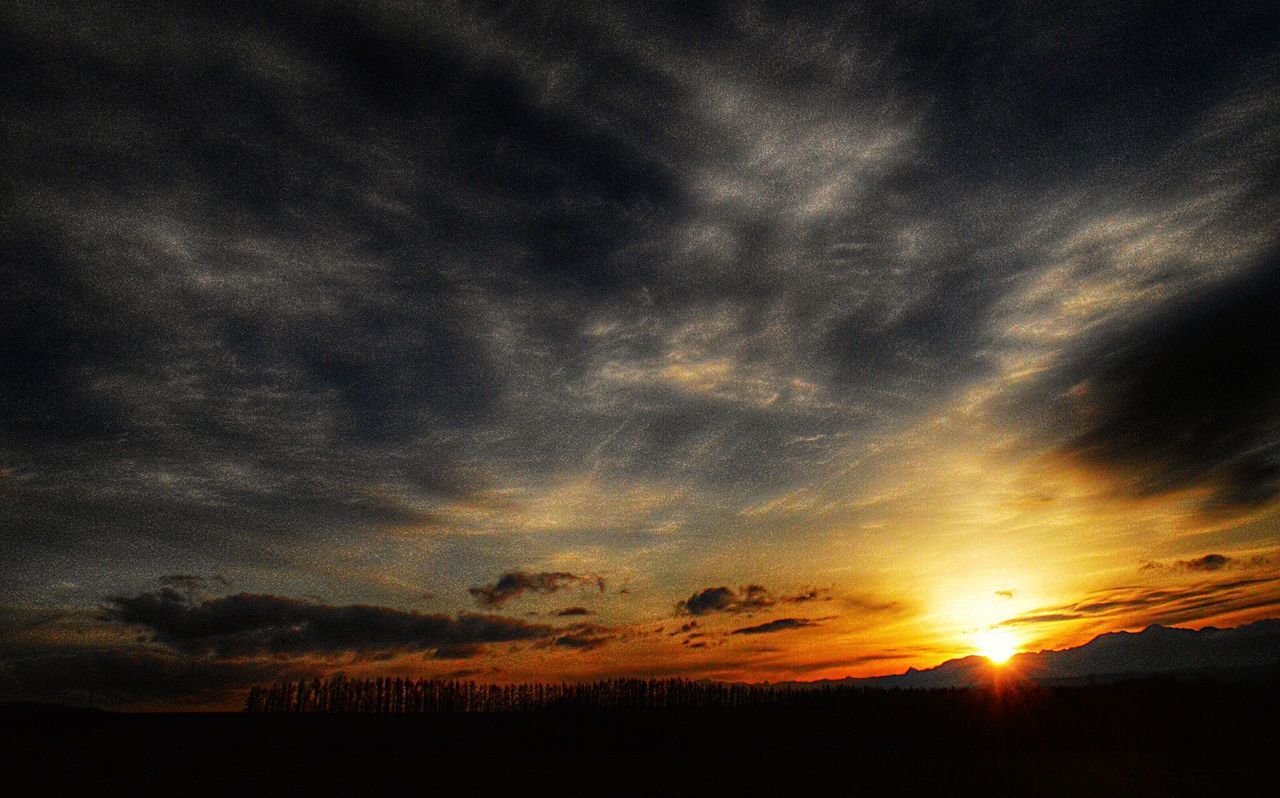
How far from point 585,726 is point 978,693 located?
65.0m

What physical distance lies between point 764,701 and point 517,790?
4747 inches

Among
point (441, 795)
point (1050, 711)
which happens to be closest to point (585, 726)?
point (1050, 711)

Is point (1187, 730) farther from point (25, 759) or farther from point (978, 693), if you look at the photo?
point (25, 759)

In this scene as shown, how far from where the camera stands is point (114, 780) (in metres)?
53.7

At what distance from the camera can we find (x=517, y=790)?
49.4m

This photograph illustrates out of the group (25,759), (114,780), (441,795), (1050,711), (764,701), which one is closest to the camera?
(441,795)

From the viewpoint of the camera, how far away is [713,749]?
96125mm

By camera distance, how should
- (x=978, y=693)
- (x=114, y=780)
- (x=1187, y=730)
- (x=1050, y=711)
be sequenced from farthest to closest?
(x=978, y=693) → (x=1050, y=711) → (x=1187, y=730) → (x=114, y=780)

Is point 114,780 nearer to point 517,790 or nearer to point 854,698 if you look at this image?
point 517,790

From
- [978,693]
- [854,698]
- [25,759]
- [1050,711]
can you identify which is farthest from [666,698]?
[25,759]

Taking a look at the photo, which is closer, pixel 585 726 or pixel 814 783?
pixel 814 783

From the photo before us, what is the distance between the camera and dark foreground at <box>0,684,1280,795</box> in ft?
174

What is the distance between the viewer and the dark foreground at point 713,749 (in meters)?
53.2

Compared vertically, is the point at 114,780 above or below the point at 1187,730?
above
